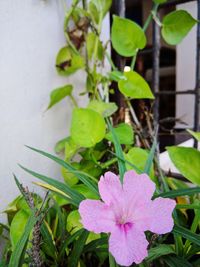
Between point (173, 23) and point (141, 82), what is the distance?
0.18 meters

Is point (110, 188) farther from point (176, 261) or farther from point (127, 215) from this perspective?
point (176, 261)

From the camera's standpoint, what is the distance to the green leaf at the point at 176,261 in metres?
0.36

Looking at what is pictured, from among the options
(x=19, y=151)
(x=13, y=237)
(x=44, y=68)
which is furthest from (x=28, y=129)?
(x=13, y=237)

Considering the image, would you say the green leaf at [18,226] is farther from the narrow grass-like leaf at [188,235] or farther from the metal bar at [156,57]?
the metal bar at [156,57]

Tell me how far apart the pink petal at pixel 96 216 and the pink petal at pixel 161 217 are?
4cm

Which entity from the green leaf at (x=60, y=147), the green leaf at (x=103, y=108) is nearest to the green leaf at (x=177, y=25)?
the green leaf at (x=103, y=108)

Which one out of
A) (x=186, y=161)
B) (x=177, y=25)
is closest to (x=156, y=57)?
(x=177, y=25)

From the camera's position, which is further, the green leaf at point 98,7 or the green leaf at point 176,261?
the green leaf at point 98,7

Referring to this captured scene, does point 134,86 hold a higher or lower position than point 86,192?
higher

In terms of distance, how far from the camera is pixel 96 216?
25 cm

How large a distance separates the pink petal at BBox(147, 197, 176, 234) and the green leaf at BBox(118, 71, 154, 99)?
0.33m

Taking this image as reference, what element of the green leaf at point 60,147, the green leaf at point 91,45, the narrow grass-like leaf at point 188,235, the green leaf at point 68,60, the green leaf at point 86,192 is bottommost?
the green leaf at point 86,192

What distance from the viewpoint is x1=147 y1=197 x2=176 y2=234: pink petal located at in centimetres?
25

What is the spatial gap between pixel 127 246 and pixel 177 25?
1.77 feet
